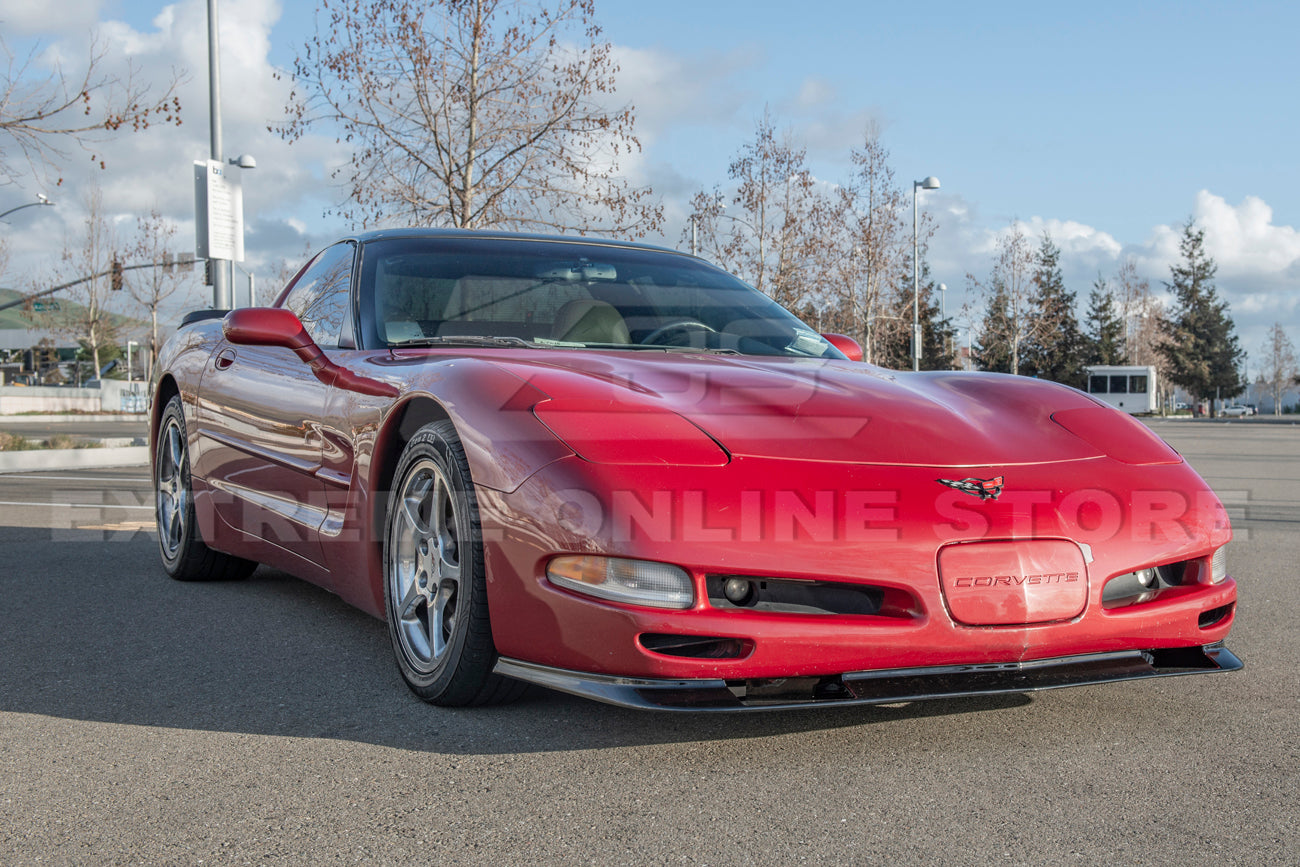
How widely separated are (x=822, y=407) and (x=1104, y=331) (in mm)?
74890

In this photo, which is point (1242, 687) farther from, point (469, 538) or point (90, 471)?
point (90, 471)

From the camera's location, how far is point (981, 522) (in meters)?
2.55

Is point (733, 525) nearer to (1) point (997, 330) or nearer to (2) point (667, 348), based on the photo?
(2) point (667, 348)

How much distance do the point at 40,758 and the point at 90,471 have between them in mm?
11500

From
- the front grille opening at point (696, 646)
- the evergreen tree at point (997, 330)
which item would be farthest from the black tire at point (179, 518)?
the evergreen tree at point (997, 330)

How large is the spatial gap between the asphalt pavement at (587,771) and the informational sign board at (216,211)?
33.7 feet

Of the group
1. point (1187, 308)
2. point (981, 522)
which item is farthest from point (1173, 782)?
point (1187, 308)

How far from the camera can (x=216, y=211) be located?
13.3m

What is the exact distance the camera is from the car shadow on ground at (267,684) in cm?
274

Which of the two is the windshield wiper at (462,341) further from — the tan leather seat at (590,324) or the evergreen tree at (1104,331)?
the evergreen tree at (1104,331)

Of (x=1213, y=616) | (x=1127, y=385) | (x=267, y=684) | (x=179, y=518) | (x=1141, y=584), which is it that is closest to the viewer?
(x=1141, y=584)

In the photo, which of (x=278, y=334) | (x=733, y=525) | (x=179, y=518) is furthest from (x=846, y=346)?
(x=179, y=518)

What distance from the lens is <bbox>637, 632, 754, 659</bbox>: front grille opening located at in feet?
7.92

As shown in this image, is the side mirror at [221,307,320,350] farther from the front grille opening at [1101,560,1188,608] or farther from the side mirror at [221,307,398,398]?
the front grille opening at [1101,560,1188,608]
